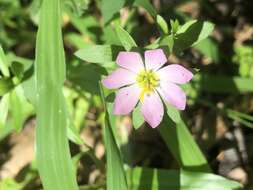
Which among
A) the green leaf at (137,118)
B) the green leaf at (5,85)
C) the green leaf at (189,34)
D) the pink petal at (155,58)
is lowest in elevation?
the green leaf at (137,118)

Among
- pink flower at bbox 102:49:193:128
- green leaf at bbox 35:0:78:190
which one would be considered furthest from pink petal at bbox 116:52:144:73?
green leaf at bbox 35:0:78:190

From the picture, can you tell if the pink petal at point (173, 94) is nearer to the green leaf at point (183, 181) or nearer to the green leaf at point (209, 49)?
the green leaf at point (183, 181)

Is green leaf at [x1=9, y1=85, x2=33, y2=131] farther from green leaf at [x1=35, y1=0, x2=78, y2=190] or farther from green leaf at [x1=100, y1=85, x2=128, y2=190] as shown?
green leaf at [x1=100, y1=85, x2=128, y2=190]

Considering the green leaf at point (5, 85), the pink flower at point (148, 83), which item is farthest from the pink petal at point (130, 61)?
the green leaf at point (5, 85)

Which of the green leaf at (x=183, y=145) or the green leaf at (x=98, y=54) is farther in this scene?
the green leaf at (x=183, y=145)

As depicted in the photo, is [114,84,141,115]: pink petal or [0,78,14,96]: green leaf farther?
[0,78,14,96]: green leaf

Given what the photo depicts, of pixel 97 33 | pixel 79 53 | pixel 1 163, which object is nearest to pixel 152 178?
pixel 79 53

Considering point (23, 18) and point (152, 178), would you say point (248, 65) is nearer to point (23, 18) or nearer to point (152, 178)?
point (152, 178)

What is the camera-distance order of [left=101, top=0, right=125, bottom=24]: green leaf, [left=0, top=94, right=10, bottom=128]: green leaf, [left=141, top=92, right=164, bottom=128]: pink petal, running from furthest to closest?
[left=0, top=94, right=10, bottom=128]: green leaf → [left=101, top=0, right=125, bottom=24]: green leaf → [left=141, top=92, right=164, bottom=128]: pink petal
